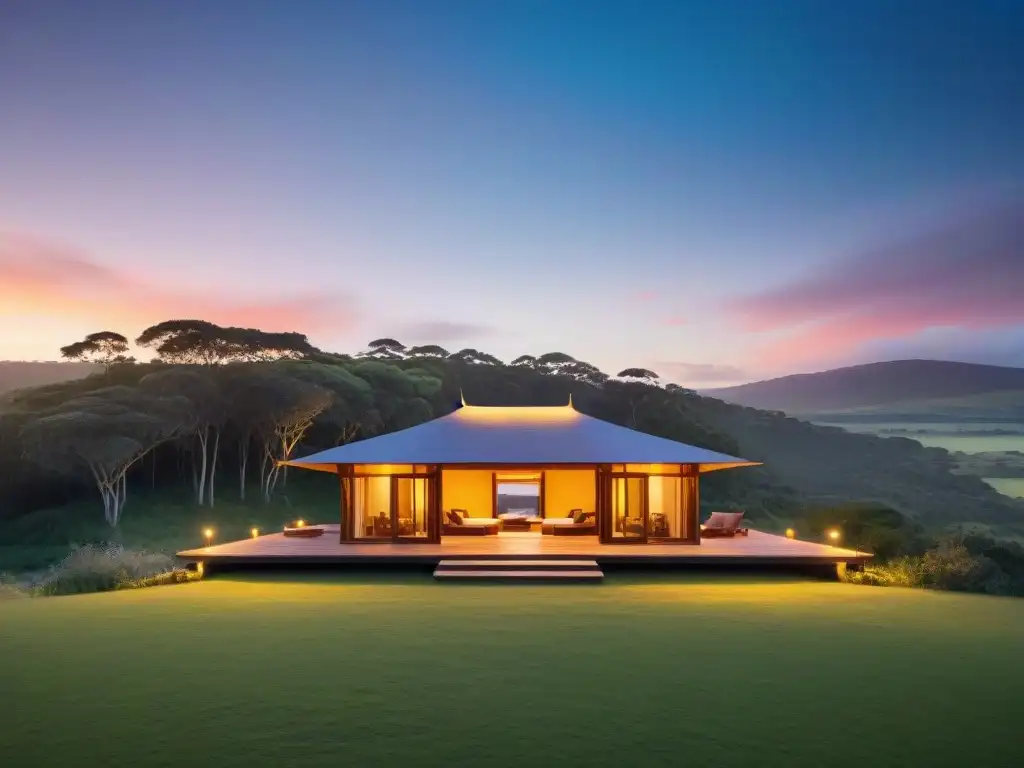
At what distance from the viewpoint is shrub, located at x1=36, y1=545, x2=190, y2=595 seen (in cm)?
1251

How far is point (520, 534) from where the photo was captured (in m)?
17.6

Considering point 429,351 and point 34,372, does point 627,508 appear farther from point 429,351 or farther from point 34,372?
point 429,351

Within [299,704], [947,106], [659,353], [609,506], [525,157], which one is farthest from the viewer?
[659,353]

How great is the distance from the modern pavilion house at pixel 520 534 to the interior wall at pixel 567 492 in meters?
3.48

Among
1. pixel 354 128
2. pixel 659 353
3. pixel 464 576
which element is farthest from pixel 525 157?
pixel 659 353

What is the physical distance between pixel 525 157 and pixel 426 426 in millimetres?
8838

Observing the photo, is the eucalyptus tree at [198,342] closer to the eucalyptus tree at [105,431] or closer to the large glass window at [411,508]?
the eucalyptus tree at [105,431]

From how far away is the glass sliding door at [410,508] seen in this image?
1500 cm

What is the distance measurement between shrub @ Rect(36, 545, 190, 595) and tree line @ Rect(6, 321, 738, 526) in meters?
15.0

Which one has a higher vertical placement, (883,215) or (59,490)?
(883,215)

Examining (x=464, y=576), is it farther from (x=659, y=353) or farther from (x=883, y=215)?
(x=659, y=353)

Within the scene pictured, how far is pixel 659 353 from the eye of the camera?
3691cm

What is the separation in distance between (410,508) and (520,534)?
3.35 m

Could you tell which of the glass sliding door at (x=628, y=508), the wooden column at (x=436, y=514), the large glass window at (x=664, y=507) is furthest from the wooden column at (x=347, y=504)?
the large glass window at (x=664, y=507)
